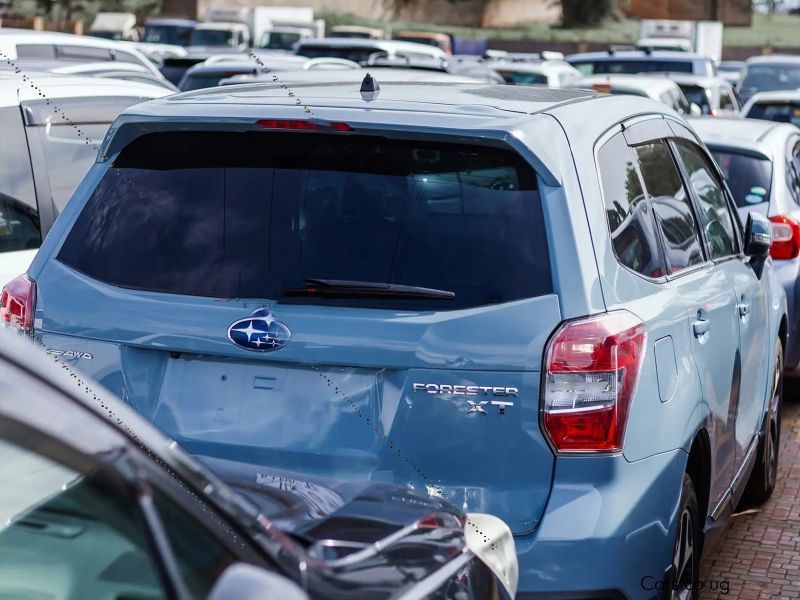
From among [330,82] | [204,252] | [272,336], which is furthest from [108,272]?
[330,82]

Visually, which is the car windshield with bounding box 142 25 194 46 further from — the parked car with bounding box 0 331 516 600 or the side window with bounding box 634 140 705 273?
the parked car with bounding box 0 331 516 600

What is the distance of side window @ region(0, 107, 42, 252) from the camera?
5.68 m

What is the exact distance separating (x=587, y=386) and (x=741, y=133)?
569 cm

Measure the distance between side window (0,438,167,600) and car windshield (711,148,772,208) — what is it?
6682 millimetres

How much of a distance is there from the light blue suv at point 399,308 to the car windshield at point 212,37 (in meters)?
34.3

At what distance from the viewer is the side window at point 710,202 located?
4989 millimetres

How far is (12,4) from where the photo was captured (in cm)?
6200

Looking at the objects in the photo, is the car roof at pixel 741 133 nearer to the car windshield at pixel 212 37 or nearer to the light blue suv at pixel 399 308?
the light blue suv at pixel 399 308

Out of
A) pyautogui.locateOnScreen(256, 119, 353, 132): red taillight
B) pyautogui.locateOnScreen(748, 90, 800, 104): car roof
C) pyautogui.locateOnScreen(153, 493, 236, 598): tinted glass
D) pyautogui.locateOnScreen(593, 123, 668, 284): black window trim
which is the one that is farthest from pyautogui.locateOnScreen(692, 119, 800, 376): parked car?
pyautogui.locateOnScreen(748, 90, 800, 104): car roof

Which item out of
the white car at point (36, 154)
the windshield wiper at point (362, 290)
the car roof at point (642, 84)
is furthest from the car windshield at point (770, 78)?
the windshield wiper at point (362, 290)

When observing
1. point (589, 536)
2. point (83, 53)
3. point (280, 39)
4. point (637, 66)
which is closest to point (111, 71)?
point (83, 53)

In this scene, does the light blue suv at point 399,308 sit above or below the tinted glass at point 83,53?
above

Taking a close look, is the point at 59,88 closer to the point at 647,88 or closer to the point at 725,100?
the point at 647,88

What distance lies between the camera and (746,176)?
829cm
